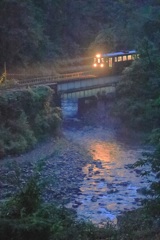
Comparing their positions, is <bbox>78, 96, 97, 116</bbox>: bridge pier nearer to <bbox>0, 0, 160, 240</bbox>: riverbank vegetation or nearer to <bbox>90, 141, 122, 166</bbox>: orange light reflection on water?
<bbox>0, 0, 160, 240</bbox>: riverbank vegetation

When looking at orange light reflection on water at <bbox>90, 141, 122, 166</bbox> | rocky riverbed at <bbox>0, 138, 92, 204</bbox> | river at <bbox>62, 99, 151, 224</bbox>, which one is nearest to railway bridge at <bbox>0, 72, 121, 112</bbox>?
river at <bbox>62, 99, 151, 224</bbox>

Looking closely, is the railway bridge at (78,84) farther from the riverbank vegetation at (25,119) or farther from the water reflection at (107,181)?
the water reflection at (107,181)

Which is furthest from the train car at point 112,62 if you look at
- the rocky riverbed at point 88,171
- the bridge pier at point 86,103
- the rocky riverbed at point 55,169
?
the rocky riverbed at point 55,169

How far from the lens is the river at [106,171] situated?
2120cm

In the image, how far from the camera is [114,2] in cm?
5966

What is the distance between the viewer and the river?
69.6ft

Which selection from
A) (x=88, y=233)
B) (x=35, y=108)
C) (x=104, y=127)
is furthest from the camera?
(x=104, y=127)

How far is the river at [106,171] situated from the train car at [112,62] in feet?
15.8

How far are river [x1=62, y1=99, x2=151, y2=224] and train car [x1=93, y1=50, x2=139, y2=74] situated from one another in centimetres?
481

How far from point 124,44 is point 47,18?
1013 cm

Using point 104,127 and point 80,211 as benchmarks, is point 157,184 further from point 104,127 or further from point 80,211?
point 104,127

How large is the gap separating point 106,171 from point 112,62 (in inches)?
847

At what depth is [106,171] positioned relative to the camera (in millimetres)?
27406

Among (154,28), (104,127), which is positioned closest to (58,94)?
(104,127)
